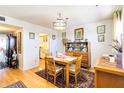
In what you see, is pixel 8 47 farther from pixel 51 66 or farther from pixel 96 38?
pixel 96 38

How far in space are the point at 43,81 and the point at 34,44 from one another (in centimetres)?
214

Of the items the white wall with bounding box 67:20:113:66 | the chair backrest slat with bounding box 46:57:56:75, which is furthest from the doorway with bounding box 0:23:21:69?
the white wall with bounding box 67:20:113:66

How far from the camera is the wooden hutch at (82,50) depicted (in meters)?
4.18

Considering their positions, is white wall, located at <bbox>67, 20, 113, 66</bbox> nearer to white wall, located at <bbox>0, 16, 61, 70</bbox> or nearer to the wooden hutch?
the wooden hutch

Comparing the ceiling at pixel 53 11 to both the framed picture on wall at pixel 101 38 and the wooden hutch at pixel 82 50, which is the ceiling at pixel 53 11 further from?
the wooden hutch at pixel 82 50

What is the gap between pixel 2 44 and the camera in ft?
17.6

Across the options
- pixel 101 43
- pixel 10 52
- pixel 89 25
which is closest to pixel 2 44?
pixel 10 52

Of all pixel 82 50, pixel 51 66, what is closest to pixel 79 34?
pixel 82 50

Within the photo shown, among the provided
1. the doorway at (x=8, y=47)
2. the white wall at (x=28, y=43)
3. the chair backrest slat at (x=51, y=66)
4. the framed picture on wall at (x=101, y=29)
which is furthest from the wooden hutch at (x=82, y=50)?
the doorway at (x=8, y=47)

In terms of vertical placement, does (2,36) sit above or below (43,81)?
above

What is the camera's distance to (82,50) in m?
4.50

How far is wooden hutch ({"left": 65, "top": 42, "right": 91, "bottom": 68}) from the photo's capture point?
13.7 ft
